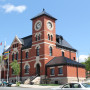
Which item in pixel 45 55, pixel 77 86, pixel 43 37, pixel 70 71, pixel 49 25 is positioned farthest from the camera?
pixel 49 25

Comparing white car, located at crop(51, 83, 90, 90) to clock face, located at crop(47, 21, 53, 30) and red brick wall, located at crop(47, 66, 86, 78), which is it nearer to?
red brick wall, located at crop(47, 66, 86, 78)

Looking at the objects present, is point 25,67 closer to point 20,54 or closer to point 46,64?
point 20,54

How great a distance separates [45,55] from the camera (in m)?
40.8

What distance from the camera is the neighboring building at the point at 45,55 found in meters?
38.1

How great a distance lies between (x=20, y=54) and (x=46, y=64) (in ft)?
34.1

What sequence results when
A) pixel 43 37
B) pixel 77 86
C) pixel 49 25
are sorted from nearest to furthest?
pixel 77 86, pixel 43 37, pixel 49 25

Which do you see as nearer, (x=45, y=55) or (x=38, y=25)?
(x=45, y=55)

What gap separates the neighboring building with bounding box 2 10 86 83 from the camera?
38125 mm

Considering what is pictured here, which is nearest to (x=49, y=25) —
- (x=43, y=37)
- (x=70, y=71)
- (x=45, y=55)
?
(x=43, y=37)

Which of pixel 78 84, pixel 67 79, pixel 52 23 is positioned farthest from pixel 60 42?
pixel 78 84

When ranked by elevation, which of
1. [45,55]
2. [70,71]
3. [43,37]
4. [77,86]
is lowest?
[70,71]

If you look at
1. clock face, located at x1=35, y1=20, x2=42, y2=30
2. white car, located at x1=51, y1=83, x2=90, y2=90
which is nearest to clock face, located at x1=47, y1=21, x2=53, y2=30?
clock face, located at x1=35, y1=20, x2=42, y2=30

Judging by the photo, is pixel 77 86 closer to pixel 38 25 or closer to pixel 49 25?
pixel 49 25

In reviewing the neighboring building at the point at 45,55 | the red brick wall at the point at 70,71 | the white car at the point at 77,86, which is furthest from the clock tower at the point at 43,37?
the white car at the point at 77,86
